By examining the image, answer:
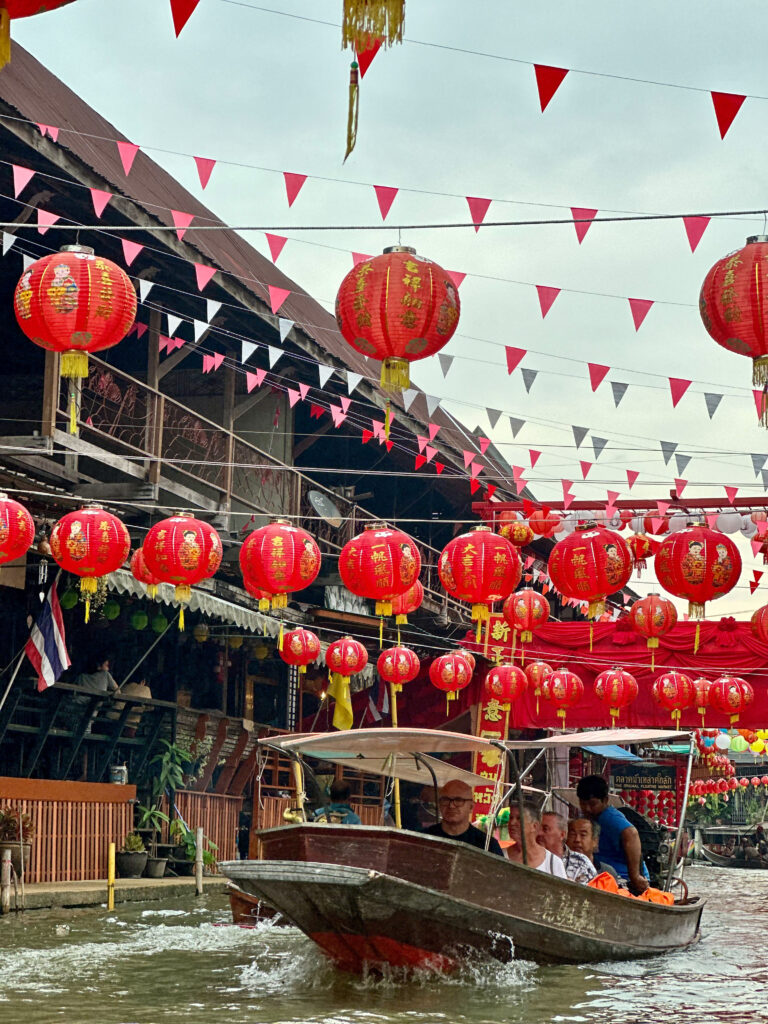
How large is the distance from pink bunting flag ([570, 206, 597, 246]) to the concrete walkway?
9.34 m

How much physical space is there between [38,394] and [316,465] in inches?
274

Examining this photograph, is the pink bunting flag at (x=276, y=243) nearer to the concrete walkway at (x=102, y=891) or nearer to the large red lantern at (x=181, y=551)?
the large red lantern at (x=181, y=551)

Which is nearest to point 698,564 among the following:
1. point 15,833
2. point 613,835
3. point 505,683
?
point 613,835

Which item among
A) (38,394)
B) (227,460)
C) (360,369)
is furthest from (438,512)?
(38,394)

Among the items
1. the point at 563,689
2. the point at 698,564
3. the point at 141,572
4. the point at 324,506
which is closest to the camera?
the point at 698,564

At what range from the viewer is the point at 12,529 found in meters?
10.9

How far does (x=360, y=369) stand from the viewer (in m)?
19.7

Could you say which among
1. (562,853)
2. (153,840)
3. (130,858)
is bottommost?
(130,858)

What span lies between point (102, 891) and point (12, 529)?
239 inches

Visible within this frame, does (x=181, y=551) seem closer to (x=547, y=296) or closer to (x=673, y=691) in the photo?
(x=547, y=296)

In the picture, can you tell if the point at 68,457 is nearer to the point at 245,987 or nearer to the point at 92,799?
the point at 92,799

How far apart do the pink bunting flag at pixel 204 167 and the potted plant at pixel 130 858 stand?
1079 centimetres

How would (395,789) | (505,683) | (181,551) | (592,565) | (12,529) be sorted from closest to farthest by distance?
1. (12,529)
2. (181,551)
3. (395,789)
4. (592,565)
5. (505,683)

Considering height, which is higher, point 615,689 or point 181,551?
point 181,551
